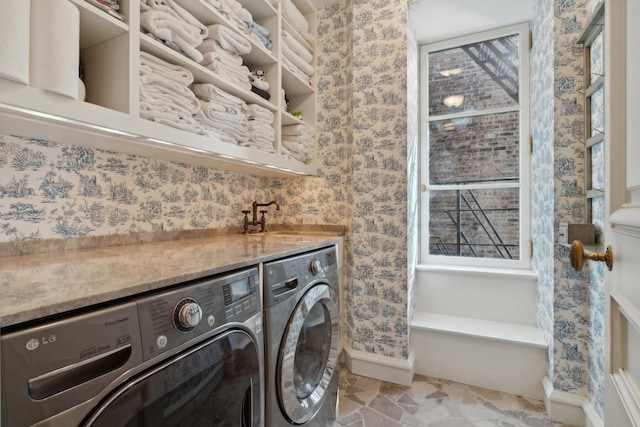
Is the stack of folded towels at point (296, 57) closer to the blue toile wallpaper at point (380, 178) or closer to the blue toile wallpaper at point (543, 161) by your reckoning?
the blue toile wallpaper at point (380, 178)

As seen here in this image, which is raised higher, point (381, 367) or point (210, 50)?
point (210, 50)

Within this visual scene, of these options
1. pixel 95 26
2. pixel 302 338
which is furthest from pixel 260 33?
pixel 302 338

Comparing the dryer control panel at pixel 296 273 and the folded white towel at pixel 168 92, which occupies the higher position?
the folded white towel at pixel 168 92

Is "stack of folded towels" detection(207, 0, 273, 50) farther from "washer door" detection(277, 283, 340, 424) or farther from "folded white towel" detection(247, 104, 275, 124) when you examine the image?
"washer door" detection(277, 283, 340, 424)

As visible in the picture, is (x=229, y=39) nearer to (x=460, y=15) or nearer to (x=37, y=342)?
(x=37, y=342)

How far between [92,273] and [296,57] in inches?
73.3

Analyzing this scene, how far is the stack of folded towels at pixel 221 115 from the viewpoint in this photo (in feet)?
4.64

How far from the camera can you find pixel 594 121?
1514 mm

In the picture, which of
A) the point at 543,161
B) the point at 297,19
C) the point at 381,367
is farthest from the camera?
the point at 297,19

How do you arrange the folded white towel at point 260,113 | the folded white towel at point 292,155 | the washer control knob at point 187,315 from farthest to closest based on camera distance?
the folded white towel at point 292,155 → the folded white towel at point 260,113 → the washer control knob at point 187,315

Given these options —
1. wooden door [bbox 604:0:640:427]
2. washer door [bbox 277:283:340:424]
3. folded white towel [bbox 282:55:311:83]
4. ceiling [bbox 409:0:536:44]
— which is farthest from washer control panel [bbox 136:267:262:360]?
ceiling [bbox 409:0:536:44]

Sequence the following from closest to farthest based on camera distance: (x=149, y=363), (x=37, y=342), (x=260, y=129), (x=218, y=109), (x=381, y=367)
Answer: (x=37, y=342) → (x=149, y=363) → (x=218, y=109) → (x=260, y=129) → (x=381, y=367)

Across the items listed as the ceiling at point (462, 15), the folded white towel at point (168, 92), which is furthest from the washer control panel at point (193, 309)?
the ceiling at point (462, 15)

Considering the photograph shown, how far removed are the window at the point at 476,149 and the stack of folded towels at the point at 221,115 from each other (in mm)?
1596
